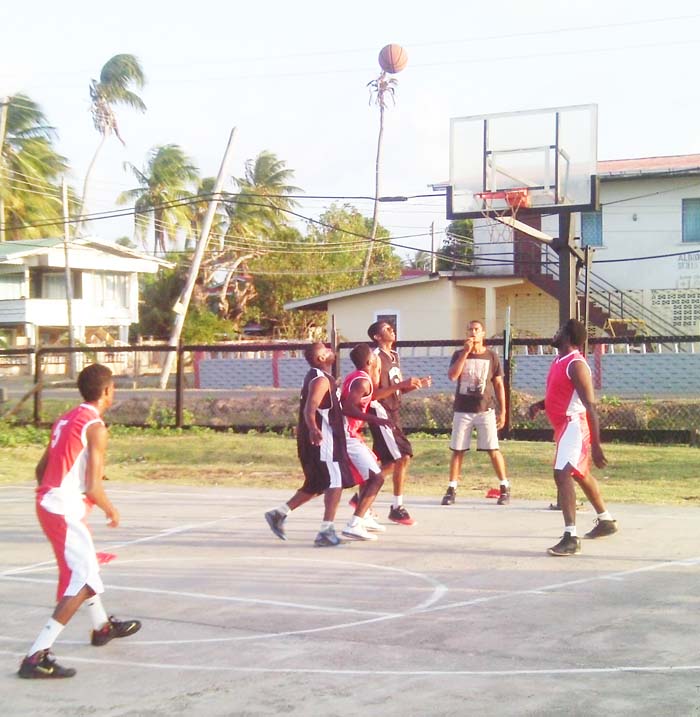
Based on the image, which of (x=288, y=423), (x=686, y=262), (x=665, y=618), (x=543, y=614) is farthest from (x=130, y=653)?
(x=686, y=262)

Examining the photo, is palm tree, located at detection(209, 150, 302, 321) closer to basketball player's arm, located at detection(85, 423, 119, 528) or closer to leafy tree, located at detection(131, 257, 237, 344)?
leafy tree, located at detection(131, 257, 237, 344)

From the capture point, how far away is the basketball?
1090 inches

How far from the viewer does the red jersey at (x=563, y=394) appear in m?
8.73

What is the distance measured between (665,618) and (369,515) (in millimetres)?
3938

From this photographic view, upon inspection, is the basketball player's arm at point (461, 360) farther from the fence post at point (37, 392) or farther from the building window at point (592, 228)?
the building window at point (592, 228)

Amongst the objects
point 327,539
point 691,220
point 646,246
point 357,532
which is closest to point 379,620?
point 327,539

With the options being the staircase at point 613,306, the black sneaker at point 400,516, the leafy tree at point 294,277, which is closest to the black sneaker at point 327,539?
the black sneaker at point 400,516

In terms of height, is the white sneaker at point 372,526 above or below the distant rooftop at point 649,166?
below

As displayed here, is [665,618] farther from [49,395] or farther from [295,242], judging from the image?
[295,242]

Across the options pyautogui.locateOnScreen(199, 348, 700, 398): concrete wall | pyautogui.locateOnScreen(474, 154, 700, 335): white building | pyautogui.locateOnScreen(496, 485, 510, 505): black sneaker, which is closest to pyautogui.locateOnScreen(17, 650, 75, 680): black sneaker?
pyautogui.locateOnScreen(496, 485, 510, 505): black sneaker

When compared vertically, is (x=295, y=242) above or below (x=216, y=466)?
above

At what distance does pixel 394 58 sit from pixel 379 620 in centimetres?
2309

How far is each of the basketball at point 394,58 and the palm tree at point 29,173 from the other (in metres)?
24.1

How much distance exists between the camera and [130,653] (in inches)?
241
